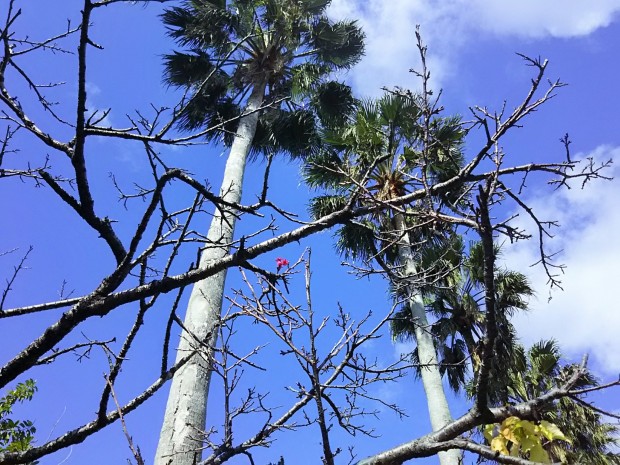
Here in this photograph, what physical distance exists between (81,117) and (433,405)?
6449mm

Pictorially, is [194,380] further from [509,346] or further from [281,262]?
[509,346]

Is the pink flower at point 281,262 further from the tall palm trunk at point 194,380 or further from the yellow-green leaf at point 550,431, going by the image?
the yellow-green leaf at point 550,431

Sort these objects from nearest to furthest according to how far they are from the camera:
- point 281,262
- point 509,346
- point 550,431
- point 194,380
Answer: point 550,431 < point 281,262 < point 194,380 < point 509,346

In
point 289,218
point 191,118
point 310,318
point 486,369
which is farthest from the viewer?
point 191,118

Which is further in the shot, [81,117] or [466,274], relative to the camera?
[466,274]

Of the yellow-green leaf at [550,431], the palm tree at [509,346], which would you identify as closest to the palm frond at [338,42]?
the palm tree at [509,346]

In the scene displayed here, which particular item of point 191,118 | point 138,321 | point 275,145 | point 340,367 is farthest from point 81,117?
point 275,145

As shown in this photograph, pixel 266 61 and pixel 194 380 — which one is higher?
pixel 266 61

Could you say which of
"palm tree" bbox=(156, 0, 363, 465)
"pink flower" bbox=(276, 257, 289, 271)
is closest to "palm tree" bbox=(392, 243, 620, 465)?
"palm tree" bbox=(156, 0, 363, 465)

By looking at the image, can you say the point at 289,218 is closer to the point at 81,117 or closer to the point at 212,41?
the point at 81,117

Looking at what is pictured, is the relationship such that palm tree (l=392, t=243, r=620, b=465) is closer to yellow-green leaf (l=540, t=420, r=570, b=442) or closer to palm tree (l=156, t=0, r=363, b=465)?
palm tree (l=156, t=0, r=363, b=465)

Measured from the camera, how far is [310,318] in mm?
2004

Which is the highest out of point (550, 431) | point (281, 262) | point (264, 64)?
point (264, 64)

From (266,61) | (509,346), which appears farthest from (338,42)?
(509,346)
